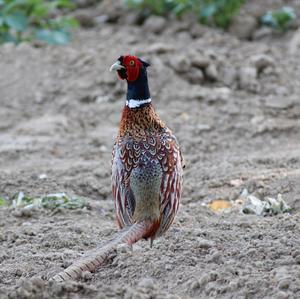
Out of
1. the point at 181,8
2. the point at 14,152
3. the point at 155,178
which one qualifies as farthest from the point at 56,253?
the point at 181,8

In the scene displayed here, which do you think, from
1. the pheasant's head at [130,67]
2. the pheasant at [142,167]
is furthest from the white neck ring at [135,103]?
the pheasant's head at [130,67]

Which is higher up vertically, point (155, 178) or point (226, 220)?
point (155, 178)

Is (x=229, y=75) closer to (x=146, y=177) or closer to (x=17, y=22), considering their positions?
(x=17, y=22)

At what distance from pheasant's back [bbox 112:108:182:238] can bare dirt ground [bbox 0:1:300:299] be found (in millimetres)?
194

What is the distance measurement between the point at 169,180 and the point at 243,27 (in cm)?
614

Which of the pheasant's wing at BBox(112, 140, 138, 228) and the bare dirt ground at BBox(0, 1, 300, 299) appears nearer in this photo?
the bare dirt ground at BBox(0, 1, 300, 299)

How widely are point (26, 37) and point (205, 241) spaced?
6727 mm

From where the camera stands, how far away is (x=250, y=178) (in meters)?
6.70

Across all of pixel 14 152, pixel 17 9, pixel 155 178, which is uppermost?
pixel 17 9

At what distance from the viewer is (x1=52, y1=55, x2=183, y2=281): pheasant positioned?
5.05 metres

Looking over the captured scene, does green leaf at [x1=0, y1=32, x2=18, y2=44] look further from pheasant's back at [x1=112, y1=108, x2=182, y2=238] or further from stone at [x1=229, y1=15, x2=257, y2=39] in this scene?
pheasant's back at [x1=112, y1=108, x2=182, y2=238]

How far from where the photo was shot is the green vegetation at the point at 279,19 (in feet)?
35.6

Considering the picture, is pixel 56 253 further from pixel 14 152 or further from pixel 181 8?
pixel 181 8

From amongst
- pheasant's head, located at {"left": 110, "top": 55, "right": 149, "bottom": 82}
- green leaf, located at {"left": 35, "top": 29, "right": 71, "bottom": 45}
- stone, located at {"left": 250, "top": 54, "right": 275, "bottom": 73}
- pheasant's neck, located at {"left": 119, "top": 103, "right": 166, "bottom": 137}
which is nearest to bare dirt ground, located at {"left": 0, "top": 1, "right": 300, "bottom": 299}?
stone, located at {"left": 250, "top": 54, "right": 275, "bottom": 73}
